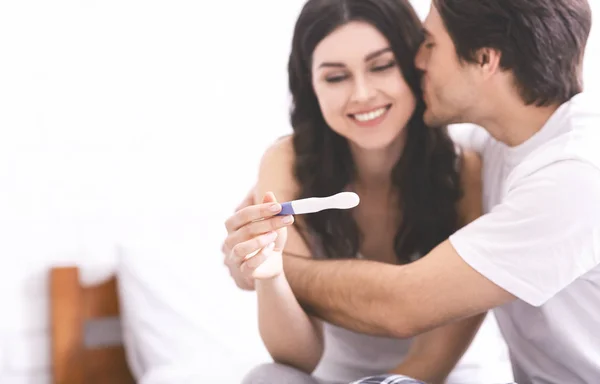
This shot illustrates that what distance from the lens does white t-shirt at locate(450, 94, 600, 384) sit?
48.3 inches

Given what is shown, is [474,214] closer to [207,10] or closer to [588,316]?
[588,316]

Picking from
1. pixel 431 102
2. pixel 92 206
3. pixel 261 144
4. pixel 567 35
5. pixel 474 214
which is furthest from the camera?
pixel 261 144

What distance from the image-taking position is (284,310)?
1.42 m

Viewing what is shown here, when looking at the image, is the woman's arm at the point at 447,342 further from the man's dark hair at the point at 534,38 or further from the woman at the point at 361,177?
the man's dark hair at the point at 534,38

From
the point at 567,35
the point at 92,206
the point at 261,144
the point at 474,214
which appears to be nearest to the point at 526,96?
the point at 567,35

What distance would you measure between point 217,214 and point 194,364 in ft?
1.46

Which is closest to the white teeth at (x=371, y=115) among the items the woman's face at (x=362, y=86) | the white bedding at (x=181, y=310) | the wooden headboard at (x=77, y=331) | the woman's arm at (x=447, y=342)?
the woman's face at (x=362, y=86)

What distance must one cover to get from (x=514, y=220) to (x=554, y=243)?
0.24ft

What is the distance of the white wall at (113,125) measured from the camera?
1.98 meters

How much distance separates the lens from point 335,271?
1.42 m

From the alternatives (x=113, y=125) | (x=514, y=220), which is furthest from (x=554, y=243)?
(x=113, y=125)

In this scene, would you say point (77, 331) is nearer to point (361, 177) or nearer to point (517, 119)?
point (361, 177)

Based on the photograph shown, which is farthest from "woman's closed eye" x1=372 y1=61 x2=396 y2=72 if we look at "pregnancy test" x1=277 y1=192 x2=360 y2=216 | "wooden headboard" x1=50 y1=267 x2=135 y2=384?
"wooden headboard" x1=50 y1=267 x2=135 y2=384

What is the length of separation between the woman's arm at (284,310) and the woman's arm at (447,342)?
20cm
